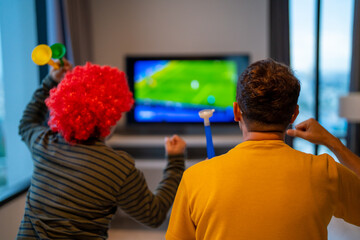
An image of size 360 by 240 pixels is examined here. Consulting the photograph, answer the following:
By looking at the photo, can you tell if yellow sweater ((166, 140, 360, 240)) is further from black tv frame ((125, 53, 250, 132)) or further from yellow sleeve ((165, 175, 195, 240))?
black tv frame ((125, 53, 250, 132))

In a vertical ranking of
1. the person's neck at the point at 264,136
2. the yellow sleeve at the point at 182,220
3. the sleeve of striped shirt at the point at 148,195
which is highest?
the person's neck at the point at 264,136

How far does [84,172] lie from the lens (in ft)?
3.57

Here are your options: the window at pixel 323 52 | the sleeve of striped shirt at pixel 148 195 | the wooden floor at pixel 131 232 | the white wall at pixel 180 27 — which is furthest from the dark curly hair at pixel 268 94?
the window at pixel 323 52

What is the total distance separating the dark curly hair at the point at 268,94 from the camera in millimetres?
761

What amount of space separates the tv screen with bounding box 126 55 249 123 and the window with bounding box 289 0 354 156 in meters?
0.86

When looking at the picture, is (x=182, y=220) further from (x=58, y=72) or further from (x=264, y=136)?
(x=58, y=72)

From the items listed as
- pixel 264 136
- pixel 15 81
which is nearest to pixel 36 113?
pixel 264 136

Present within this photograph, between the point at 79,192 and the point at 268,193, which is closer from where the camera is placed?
the point at 268,193

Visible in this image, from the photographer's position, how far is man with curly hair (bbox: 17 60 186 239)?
3.55ft

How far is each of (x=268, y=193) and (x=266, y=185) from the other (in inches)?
0.7

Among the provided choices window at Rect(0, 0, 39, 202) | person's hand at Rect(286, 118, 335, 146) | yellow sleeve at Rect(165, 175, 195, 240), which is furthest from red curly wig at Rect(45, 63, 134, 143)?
window at Rect(0, 0, 39, 202)

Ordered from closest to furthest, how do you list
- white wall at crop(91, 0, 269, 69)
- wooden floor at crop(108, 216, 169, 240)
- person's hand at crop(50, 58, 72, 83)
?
1. person's hand at crop(50, 58, 72, 83)
2. wooden floor at crop(108, 216, 169, 240)
3. white wall at crop(91, 0, 269, 69)

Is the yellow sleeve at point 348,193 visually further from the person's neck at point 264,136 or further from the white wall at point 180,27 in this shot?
the white wall at point 180,27

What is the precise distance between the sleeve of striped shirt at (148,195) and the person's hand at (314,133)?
511 mm
